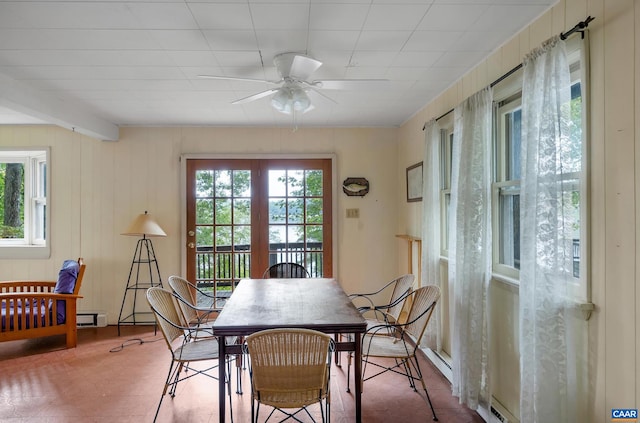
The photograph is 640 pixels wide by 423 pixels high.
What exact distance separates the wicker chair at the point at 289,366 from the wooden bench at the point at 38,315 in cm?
298

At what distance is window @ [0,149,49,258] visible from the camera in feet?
15.3

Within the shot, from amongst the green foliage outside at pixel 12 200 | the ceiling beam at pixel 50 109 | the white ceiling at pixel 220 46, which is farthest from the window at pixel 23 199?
the white ceiling at pixel 220 46

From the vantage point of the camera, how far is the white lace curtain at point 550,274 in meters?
1.72

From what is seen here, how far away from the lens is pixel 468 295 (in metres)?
2.52

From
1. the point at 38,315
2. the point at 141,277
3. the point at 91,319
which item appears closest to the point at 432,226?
the point at 141,277

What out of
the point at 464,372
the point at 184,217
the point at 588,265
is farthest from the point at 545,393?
the point at 184,217

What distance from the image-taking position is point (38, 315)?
3.74 metres

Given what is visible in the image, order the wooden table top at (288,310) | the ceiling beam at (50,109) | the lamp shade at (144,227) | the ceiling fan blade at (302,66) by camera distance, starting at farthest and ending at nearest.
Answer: the lamp shade at (144,227) → the ceiling beam at (50,109) → the ceiling fan blade at (302,66) → the wooden table top at (288,310)

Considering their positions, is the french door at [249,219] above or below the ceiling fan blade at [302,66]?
below

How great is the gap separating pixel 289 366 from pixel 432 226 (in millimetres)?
2021

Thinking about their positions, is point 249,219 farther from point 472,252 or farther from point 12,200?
point 12,200

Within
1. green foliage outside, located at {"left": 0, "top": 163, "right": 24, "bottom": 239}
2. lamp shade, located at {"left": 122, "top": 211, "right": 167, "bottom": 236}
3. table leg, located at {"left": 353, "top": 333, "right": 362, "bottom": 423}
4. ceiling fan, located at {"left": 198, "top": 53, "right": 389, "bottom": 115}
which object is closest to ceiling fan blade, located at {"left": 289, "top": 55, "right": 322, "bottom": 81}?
ceiling fan, located at {"left": 198, "top": 53, "right": 389, "bottom": 115}

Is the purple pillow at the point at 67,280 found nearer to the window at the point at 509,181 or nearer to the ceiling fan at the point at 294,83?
the ceiling fan at the point at 294,83

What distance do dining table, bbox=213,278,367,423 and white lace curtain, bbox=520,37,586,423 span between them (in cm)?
87
